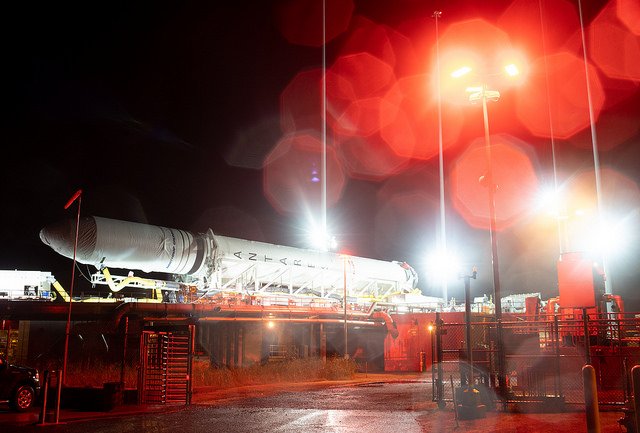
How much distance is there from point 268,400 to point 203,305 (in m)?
13.7

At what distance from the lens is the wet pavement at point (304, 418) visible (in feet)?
39.4

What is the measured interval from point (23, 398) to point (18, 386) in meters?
0.39

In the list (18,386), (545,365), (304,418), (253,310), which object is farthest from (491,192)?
(253,310)

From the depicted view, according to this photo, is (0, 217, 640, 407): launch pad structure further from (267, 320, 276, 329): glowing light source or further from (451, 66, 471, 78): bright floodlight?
(451, 66, 471, 78): bright floodlight

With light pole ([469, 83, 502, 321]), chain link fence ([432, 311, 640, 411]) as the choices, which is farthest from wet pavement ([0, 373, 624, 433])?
light pole ([469, 83, 502, 321])

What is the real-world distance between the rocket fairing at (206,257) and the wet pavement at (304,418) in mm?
13918

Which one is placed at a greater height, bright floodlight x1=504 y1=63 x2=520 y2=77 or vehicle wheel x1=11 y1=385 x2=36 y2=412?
bright floodlight x1=504 y1=63 x2=520 y2=77

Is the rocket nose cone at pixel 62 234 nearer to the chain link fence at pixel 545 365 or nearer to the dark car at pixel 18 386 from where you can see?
the dark car at pixel 18 386

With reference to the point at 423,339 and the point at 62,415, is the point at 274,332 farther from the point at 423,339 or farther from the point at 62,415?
the point at 62,415

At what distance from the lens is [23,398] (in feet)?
51.0

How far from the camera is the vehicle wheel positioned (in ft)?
50.4

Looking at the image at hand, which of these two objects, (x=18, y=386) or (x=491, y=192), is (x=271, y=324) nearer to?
(x=18, y=386)

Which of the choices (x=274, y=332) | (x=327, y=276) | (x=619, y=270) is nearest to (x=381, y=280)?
(x=327, y=276)

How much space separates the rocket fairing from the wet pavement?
1392 cm
